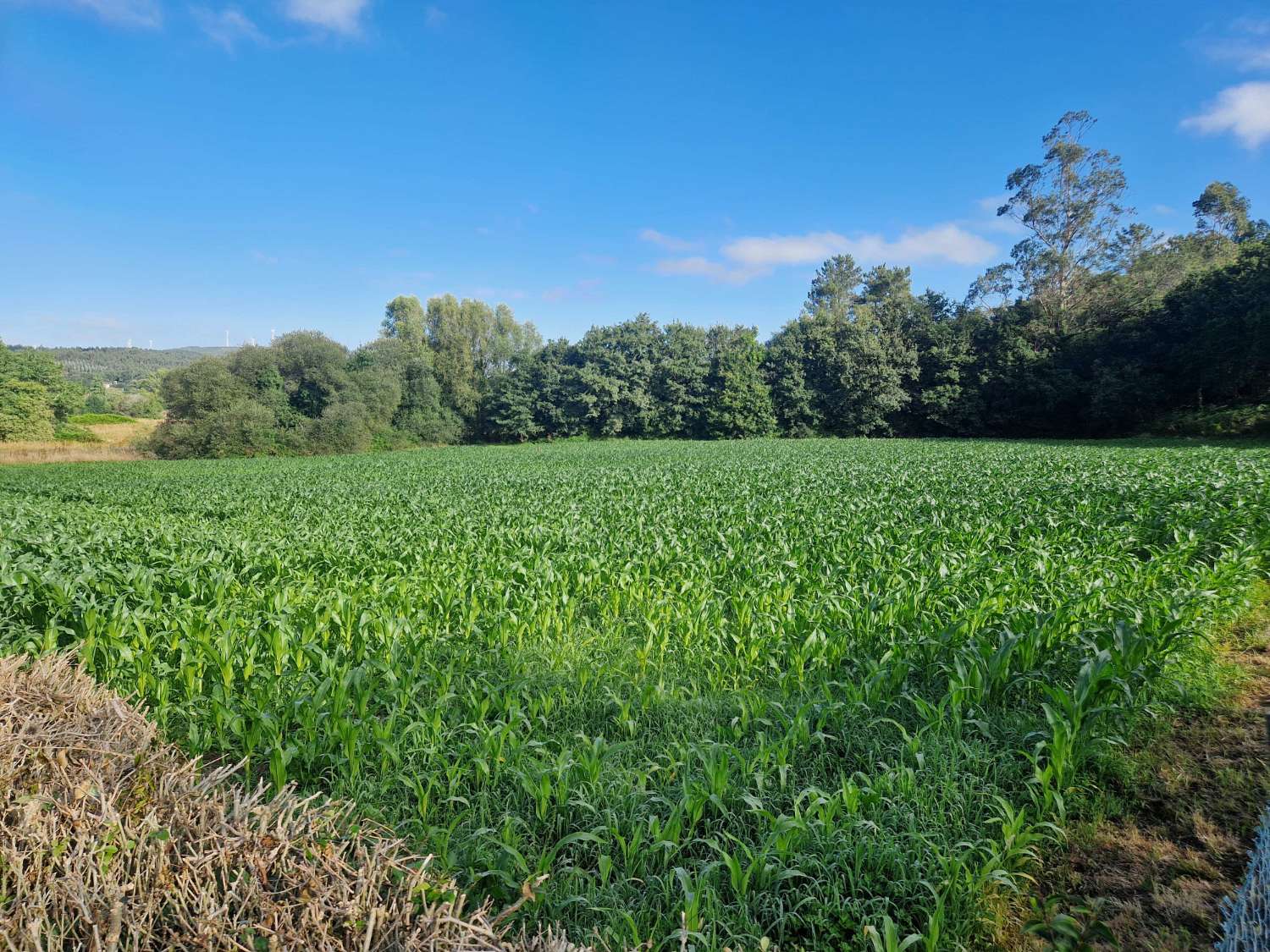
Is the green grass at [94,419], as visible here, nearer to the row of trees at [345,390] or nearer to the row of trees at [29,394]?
the row of trees at [29,394]

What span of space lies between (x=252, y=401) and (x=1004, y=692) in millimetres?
49515

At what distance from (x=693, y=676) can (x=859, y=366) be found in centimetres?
5091

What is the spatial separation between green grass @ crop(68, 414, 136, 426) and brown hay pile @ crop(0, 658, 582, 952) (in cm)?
6454

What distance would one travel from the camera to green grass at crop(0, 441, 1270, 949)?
8.96ft

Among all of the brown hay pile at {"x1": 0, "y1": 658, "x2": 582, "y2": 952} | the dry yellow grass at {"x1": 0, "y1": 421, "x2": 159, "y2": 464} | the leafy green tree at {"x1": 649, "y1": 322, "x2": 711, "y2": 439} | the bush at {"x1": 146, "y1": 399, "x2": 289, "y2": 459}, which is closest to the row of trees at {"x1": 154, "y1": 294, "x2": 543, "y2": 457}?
the bush at {"x1": 146, "y1": 399, "x2": 289, "y2": 459}

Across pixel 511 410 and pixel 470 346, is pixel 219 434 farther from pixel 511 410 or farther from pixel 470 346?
pixel 470 346

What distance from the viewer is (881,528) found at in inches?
361

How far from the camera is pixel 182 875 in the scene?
1478 mm

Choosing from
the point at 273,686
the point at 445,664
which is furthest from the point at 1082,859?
the point at 273,686

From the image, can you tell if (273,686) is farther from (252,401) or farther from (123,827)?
(252,401)

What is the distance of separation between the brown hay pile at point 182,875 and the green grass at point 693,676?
1.09 metres

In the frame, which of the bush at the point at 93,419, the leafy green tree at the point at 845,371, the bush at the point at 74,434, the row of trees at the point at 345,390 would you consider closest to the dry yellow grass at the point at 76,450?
the bush at the point at 74,434

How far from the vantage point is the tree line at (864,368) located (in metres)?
36.1

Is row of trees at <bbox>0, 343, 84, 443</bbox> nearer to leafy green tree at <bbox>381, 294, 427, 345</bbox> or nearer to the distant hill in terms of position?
leafy green tree at <bbox>381, 294, 427, 345</bbox>
